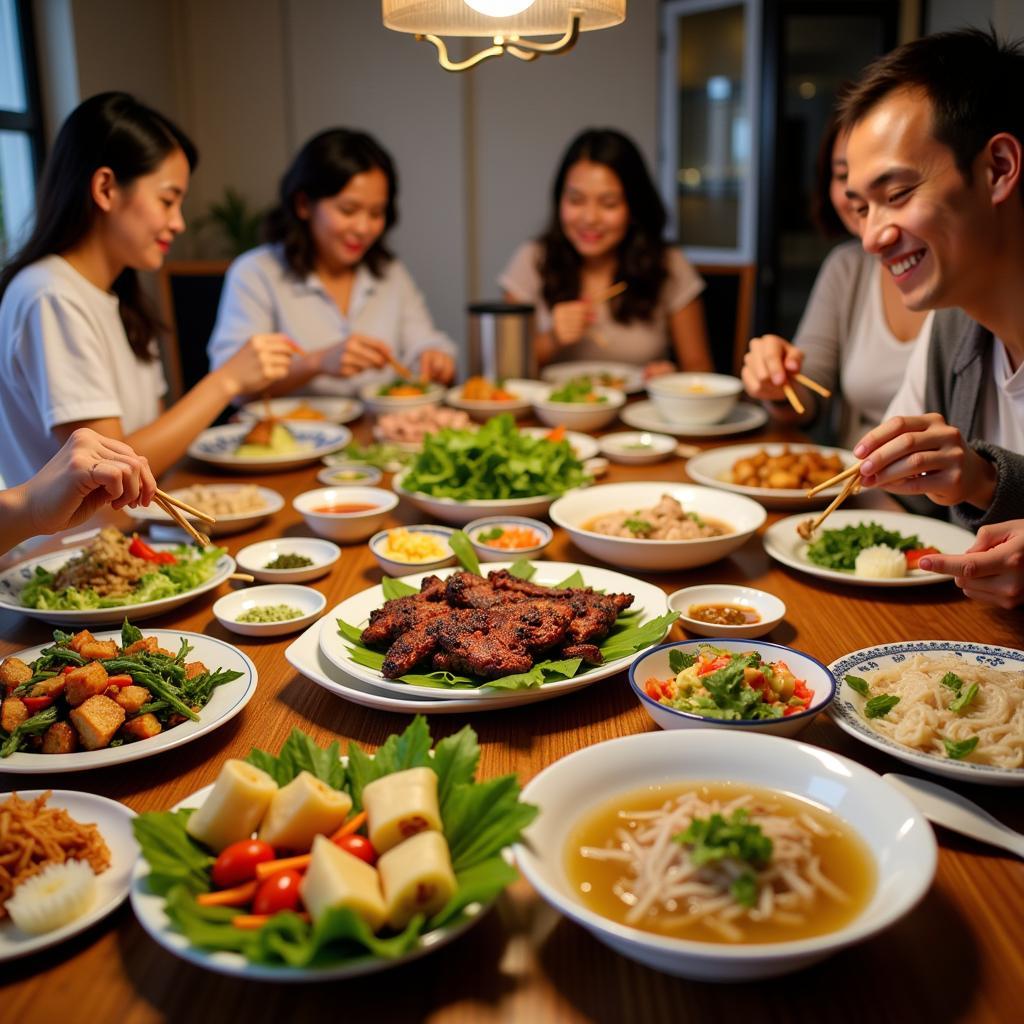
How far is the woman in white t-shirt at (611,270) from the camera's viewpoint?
4312 mm

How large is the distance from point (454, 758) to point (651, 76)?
6.45 m

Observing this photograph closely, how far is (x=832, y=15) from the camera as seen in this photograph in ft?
21.1

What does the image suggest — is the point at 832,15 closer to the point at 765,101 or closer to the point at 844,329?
the point at 765,101

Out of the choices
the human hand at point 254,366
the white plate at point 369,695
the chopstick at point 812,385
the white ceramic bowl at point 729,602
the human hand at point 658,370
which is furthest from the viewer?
the human hand at point 658,370

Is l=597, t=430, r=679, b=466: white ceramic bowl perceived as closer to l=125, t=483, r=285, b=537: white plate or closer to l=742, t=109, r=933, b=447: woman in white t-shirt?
l=742, t=109, r=933, b=447: woman in white t-shirt

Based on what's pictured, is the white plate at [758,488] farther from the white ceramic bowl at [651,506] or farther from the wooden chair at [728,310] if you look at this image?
the wooden chair at [728,310]

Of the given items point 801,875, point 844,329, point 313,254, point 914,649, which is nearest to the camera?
point 801,875

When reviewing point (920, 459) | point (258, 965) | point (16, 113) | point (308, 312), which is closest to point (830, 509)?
point (920, 459)

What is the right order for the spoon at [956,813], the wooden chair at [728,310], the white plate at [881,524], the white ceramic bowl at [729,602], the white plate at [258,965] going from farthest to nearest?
the wooden chair at [728,310]
the white plate at [881,524]
the white ceramic bowl at [729,602]
the spoon at [956,813]
the white plate at [258,965]

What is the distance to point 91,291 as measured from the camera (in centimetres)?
273

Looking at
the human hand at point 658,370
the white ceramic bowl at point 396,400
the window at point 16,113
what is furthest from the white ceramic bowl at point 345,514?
the window at point 16,113

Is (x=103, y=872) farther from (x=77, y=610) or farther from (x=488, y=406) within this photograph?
(x=488, y=406)

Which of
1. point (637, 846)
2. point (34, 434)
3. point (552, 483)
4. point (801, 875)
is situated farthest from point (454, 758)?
point (34, 434)

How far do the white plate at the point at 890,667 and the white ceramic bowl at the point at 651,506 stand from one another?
0.50 m
